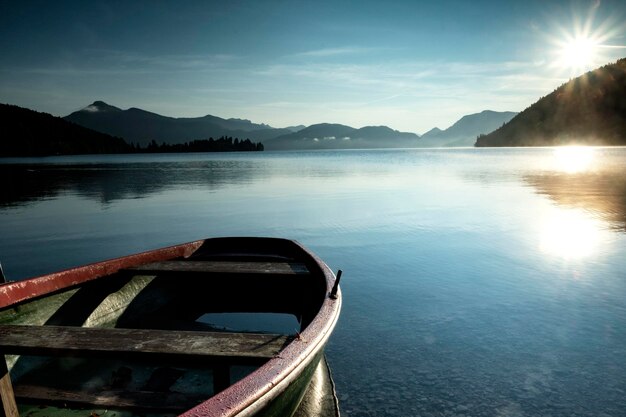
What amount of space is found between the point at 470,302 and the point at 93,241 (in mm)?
12679

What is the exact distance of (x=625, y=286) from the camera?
8688mm

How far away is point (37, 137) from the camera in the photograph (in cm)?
17338

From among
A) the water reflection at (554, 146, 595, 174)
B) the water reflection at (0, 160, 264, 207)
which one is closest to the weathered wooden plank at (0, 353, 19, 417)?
the water reflection at (0, 160, 264, 207)

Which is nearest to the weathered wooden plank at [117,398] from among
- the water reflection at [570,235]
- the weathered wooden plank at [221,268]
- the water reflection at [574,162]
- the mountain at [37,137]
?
the weathered wooden plank at [221,268]

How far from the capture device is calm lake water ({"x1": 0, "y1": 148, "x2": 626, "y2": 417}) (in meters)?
5.11

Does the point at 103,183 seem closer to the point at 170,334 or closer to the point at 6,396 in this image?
the point at 6,396

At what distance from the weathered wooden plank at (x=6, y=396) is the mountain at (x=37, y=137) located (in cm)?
20084

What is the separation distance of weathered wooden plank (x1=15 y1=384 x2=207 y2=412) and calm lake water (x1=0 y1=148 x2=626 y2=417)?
197cm

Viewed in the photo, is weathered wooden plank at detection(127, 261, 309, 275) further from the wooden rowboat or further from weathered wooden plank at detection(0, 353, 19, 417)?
weathered wooden plank at detection(0, 353, 19, 417)

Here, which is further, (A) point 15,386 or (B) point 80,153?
(B) point 80,153

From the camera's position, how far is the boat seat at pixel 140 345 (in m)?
3.30

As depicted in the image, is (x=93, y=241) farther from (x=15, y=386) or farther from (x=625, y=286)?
(x=625, y=286)

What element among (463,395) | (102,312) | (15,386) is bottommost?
(463,395)

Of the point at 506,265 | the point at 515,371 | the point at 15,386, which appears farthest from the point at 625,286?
the point at 15,386
